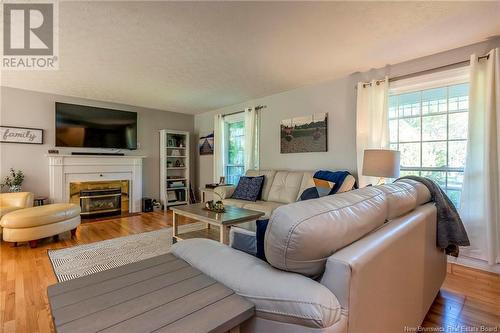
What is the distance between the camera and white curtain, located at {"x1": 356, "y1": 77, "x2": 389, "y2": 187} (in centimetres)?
306

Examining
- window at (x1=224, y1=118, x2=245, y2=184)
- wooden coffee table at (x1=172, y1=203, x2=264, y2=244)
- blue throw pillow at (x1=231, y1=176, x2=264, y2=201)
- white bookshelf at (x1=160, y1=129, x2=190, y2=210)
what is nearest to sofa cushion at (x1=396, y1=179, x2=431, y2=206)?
wooden coffee table at (x1=172, y1=203, x2=264, y2=244)

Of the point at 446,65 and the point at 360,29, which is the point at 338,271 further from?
the point at 446,65

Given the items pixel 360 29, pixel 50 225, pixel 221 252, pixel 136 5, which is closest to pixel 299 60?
pixel 360 29

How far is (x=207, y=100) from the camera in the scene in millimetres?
4762

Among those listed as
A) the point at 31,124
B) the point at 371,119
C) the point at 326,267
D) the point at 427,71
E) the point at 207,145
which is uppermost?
the point at 427,71

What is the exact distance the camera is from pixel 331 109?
3.66 m

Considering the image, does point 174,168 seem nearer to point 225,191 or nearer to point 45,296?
point 225,191

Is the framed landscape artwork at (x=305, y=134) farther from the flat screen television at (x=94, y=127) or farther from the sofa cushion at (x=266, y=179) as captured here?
the flat screen television at (x=94, y=127)

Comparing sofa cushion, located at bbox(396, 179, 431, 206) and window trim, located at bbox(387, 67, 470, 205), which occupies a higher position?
window trim, located at bbox(387, 67, 470, 205)

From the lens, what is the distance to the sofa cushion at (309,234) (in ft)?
2.68

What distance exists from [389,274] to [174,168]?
205 inches

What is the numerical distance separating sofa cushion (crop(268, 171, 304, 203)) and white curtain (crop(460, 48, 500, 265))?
188 centimetres

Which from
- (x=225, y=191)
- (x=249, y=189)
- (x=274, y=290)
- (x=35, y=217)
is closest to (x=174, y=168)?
(x=225, y=191)

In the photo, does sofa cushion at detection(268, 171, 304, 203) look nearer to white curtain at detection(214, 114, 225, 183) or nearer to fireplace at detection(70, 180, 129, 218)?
white curtain at detection(214, 114, 225, 183)
